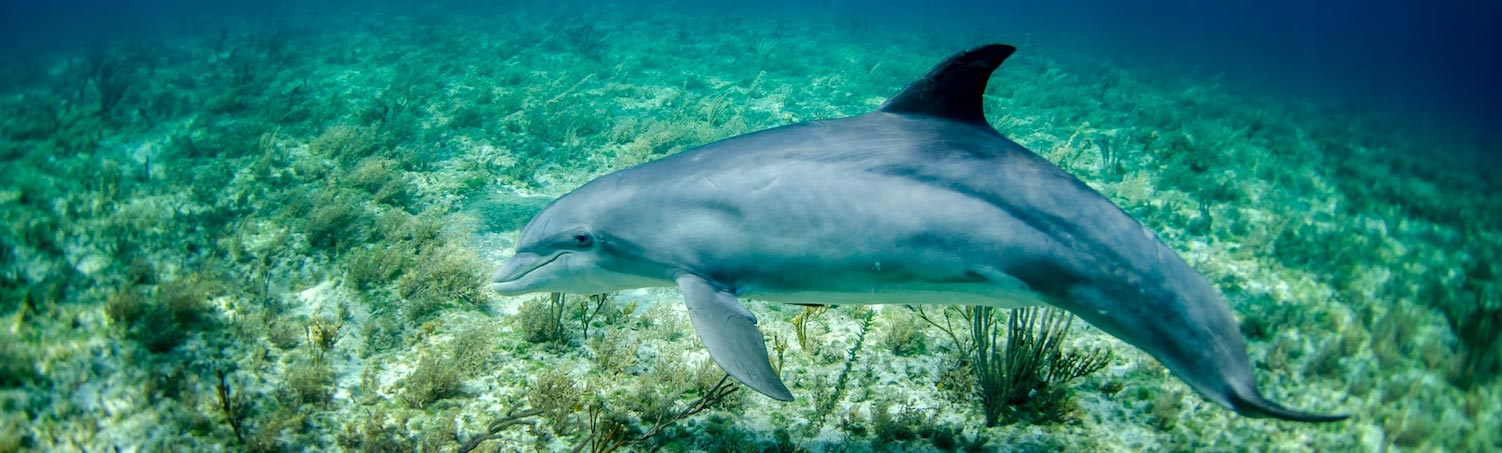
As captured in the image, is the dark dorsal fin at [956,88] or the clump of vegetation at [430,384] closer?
the dark dorsal fin at [956,88]

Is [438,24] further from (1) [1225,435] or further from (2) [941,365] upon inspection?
(1) [1225,435]

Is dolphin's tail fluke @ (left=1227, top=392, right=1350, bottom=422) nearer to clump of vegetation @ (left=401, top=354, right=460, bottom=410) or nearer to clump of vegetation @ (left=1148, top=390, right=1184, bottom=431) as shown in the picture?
clump of vegetation @ (left=1148, top=390, right=1184, bottom=431)

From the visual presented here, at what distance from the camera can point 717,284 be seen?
2.75 metres

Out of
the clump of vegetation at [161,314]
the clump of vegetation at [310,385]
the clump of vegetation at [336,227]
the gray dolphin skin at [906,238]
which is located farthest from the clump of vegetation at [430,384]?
the clump of vegetation at [336,227]

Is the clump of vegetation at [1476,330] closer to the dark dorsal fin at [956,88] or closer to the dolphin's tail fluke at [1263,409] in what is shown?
the dolphin's tail fluke at [1263,409]

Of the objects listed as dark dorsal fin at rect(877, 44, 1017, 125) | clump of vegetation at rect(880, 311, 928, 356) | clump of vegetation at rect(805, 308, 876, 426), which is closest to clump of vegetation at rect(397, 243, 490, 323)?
clump of vegetation at rect(805, 308, 876, 426)

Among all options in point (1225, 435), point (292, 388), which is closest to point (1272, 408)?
point (1225, 435)

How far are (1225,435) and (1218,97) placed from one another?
17.6 metres

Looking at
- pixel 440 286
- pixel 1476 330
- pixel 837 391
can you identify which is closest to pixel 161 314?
pixel 440 286

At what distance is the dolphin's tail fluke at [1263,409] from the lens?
2.09 meters

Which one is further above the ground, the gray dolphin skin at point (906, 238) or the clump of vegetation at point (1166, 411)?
the gray dolphin skin at point (906, 238)

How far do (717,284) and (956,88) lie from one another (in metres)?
1.40

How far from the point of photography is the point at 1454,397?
4.14 meters

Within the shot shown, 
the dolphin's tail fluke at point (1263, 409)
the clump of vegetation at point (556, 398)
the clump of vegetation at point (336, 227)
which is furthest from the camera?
the clump of vegetation at point (336, 227)
